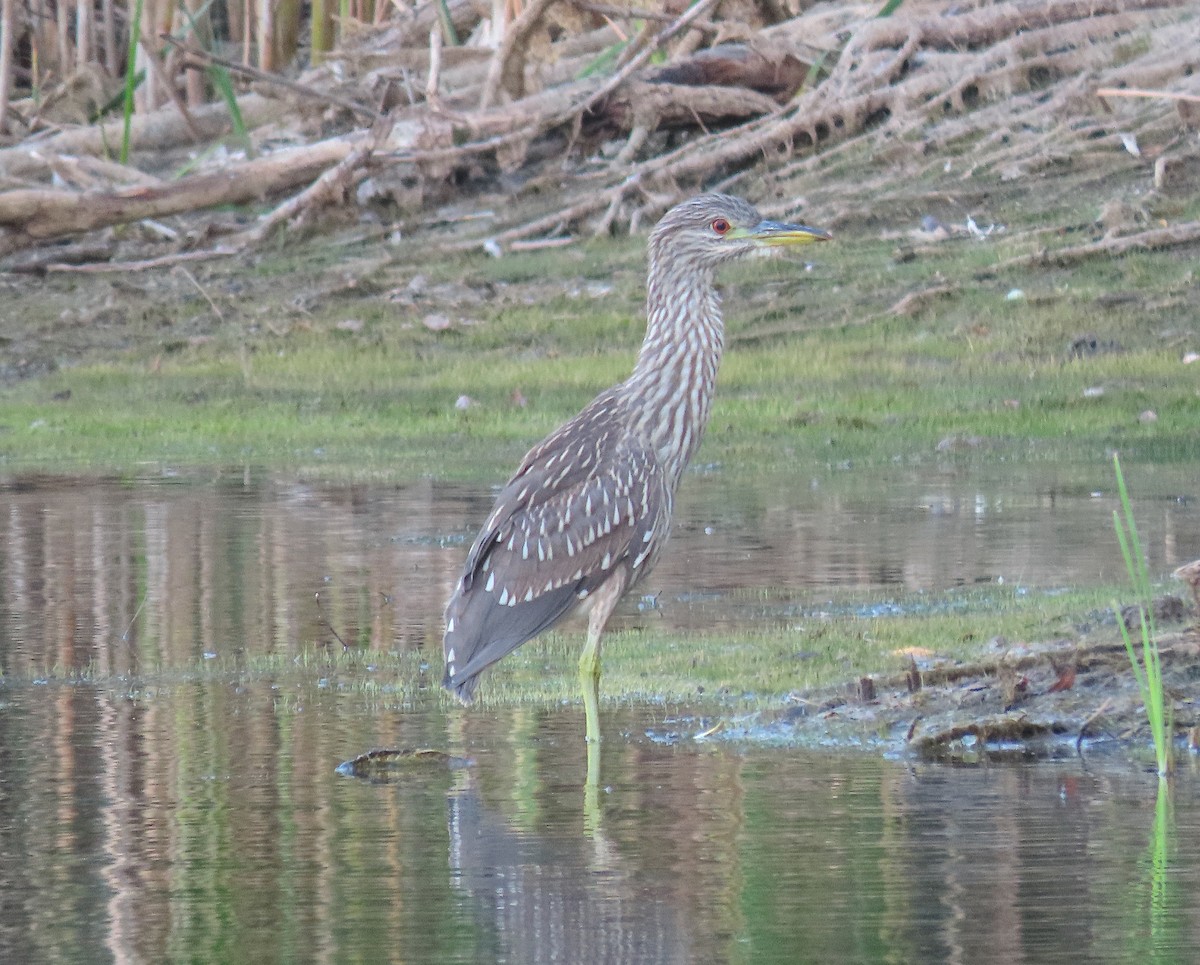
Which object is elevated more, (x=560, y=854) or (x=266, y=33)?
(x=266, y=33)

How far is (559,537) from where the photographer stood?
25.3ft

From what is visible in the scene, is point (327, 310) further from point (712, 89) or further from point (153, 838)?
point (153, 838)

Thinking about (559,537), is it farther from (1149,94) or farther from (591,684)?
(1149,94)

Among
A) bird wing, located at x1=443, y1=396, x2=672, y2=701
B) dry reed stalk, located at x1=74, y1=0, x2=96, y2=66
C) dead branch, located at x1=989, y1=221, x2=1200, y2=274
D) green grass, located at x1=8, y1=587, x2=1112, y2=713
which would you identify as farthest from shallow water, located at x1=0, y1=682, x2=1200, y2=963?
dry reed stalk, located at x1=74, y1=0, x2=96, y2=66

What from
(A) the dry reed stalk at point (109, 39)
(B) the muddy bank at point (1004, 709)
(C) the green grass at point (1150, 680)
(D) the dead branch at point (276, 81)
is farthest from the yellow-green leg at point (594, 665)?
(A) the dry reed stalk at point (109, 39)

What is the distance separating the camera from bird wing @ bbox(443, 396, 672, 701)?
755 centimetres

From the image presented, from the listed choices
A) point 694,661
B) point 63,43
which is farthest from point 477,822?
point 63,43

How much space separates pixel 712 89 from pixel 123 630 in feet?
39.2

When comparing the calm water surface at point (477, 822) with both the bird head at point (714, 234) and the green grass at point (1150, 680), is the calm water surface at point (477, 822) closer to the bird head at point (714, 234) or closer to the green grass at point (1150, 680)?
Answer: the green grass at point (1150, 680)

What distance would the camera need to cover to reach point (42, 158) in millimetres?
20984

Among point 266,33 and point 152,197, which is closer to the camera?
point 152,197

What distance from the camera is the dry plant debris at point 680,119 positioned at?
1905 centimetres

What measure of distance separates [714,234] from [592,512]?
1.40 m

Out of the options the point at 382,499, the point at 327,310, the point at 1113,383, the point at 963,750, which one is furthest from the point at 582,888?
the point at 327,310
